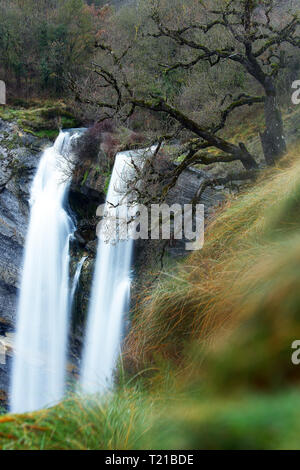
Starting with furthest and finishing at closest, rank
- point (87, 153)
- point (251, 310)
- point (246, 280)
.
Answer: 1. point (87, 153)
2. point (246, 280)
3. point (251, 310)

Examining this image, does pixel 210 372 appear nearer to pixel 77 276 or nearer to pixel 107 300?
pixel 107 300

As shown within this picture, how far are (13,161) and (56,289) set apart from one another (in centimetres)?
566

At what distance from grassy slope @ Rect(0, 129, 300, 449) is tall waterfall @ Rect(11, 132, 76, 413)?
10.0 metres

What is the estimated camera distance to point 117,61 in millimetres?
5996

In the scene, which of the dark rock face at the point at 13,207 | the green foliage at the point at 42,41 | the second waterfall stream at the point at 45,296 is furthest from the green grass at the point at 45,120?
the green foliage at the point at 42,41

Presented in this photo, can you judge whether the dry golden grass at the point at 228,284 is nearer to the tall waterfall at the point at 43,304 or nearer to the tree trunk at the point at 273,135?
the tree trunk at the point at 273,135

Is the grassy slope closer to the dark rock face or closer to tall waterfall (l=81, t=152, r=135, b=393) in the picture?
tall waterfall (l=81, t=152, r=135, b=393)

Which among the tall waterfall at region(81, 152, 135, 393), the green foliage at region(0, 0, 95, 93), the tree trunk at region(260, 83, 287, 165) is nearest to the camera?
the tree trunk at region(260, 83, 287, 165)

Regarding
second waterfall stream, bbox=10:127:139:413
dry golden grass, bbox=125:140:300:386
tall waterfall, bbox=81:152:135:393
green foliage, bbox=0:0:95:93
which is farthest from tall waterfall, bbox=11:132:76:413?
green foliage, bbox=0:0:95:93

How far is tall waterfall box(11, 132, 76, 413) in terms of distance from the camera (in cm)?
1231

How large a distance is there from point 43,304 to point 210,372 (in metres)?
11.6

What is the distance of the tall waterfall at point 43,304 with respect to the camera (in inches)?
485
